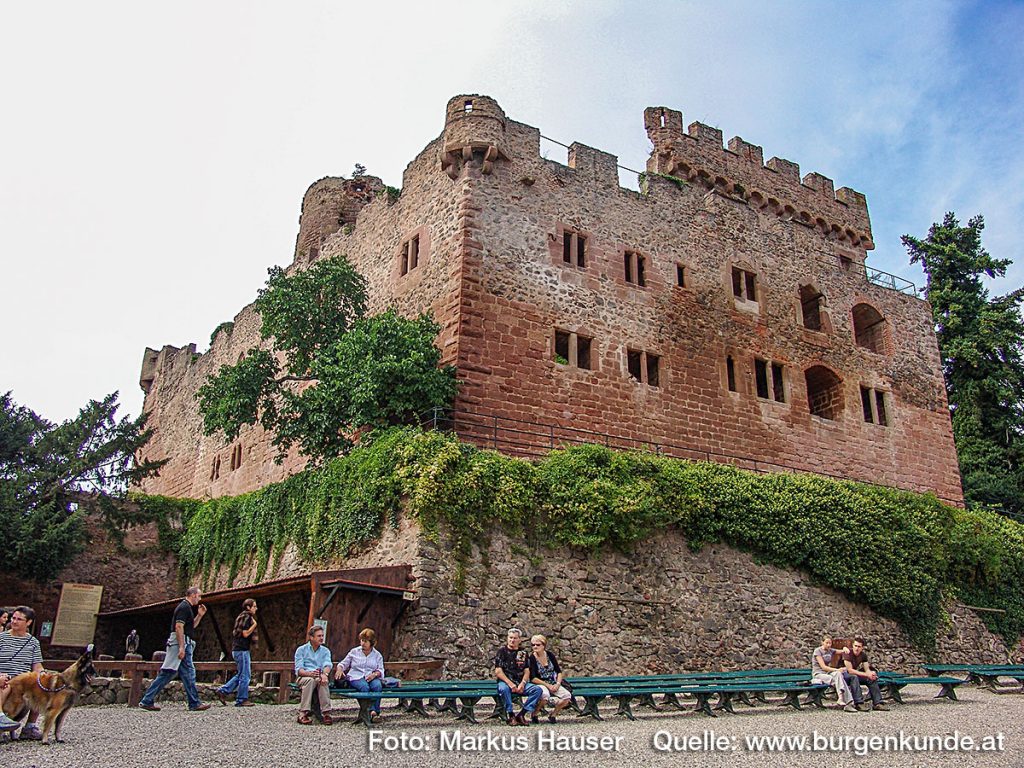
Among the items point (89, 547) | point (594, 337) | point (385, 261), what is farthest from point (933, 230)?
point (89, 547)

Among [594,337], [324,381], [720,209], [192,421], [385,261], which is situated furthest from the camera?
[192,421]

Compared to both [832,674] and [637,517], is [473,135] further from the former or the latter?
[832,674]

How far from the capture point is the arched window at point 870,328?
2558cm

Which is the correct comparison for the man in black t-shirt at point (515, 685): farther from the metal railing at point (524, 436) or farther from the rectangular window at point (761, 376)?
the rectangular window at point (761, 376)

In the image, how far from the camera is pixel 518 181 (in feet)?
65.6

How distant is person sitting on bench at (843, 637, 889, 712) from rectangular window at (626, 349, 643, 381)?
902 centimetres

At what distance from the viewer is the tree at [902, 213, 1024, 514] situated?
1134 inches

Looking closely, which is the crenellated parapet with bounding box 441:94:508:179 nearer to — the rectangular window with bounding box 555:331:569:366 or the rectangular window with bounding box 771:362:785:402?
the rectangular window with bounding box 555:331:569:366

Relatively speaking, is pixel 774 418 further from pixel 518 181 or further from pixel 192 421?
pixel 192 421

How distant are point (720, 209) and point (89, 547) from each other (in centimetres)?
1804

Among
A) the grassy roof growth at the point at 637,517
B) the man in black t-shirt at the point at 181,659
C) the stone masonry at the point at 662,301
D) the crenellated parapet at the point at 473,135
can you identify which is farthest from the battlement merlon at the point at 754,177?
the man in black t-shirt at the point at 181,659

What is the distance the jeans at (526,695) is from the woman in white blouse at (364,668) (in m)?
1.50

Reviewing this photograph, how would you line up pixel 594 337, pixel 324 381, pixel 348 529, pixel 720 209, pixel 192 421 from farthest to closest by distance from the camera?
pixel 192 421
pixel 720 209
pixel 594 337
pixel 324 381
pixel 348 529

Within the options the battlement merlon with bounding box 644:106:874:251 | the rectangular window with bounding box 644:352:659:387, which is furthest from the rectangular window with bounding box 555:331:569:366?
the battlement merlon with bounding box 644:106:874:251
